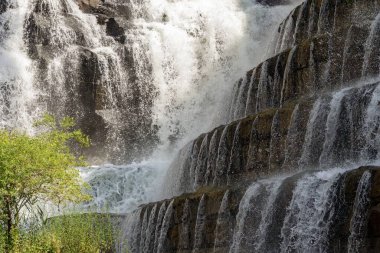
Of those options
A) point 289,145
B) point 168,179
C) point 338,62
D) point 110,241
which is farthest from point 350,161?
point 168,179

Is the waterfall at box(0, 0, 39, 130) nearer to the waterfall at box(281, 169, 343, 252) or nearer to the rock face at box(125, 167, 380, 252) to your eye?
the rock face at box(125, 167, 380, 252)

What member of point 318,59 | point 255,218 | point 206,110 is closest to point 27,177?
point 255,218

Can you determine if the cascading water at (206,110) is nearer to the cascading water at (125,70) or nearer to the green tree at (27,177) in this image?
the cascading water at (125,70)

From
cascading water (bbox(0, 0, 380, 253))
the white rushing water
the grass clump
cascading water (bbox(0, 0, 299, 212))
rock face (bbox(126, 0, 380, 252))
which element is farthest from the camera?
the white rushing water

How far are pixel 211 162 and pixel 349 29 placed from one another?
7698 mm

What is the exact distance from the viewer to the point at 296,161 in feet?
70.4

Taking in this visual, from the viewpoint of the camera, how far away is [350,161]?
19.3 m

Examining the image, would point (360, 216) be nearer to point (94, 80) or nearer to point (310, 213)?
point (310, 213)

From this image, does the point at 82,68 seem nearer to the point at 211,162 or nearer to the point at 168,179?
the point at 168,179

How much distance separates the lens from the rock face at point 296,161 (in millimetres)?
15641

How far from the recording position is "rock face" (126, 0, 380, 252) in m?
15.6

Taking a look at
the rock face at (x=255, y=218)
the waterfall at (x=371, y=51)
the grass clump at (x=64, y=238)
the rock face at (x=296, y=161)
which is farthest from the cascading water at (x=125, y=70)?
the waterfall at (x=371, y=51)

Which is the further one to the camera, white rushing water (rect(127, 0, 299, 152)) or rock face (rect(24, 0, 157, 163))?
white rushing water (rect(127, 0, 299, 152))

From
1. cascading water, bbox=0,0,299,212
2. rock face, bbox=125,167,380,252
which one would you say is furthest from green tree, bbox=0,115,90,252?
cascading water, bbox=0,0,299,212
